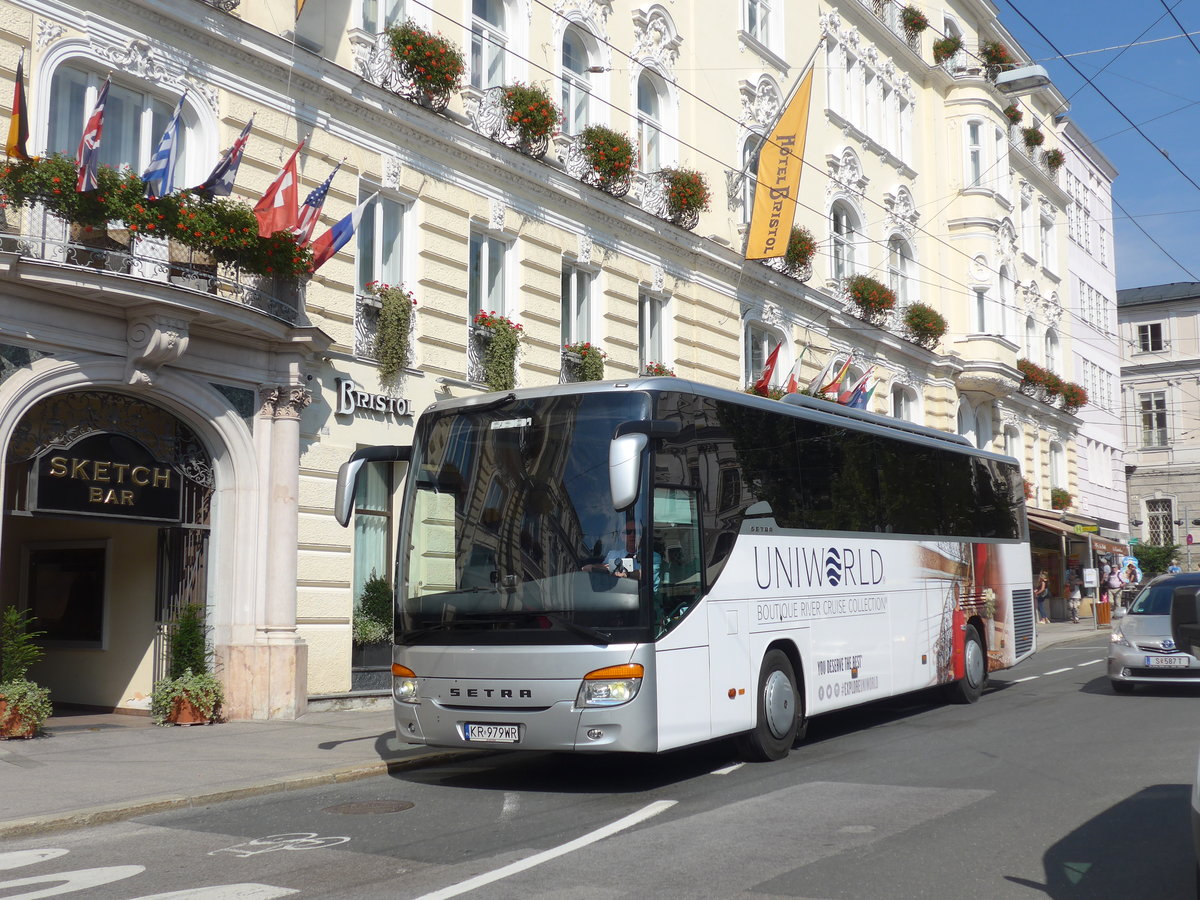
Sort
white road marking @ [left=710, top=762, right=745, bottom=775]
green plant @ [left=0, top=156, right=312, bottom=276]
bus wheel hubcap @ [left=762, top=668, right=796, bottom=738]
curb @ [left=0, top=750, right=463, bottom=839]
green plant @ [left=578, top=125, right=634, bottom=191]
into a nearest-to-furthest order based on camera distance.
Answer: curb @ [left=0, top=750, right=463, bottom=839] < white road marking @ [left=710, top=762, right=745, bottom=775] < bus wheel hubcap @ [left=762, top=668, right=796, bottom=738] < green plant @ [left=0, top=156, right=312, bottom=276] < green plant @ [left=578, top=125, right=634, bottom=191]

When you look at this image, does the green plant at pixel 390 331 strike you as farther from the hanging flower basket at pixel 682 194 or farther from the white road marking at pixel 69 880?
the white road marking at pixel 69 880

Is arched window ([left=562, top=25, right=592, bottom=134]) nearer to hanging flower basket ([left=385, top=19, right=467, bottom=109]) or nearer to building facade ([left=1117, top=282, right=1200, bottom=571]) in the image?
hanging flower basket ([left=385, top=19, right=467, bottom=109])

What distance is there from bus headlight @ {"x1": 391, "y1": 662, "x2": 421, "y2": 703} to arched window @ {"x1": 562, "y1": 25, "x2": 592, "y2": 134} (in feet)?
43.5

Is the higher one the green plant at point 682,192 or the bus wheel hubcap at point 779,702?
the green plant at point 682,192

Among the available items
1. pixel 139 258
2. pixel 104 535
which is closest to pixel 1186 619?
pixel 139 258

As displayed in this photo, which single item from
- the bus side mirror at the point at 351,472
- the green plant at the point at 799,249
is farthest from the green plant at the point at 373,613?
the green plant at the point at 799,249

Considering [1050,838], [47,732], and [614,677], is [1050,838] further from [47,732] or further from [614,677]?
[47,732]

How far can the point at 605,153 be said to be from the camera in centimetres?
2173

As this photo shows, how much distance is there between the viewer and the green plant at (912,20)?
35719 mm

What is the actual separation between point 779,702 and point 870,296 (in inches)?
829

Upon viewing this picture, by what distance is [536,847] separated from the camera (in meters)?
7.89

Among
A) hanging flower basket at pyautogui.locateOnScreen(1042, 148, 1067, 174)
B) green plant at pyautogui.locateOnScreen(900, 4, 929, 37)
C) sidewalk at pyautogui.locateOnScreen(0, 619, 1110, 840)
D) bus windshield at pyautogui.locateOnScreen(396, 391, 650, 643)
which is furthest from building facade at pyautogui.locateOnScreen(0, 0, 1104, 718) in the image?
hanging flower basket at pyautogui.locateOnScreen(1042, 148, 1067, 174)

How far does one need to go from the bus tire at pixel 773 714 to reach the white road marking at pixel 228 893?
5635 mm

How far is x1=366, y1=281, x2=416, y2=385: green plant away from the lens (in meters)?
17.5
